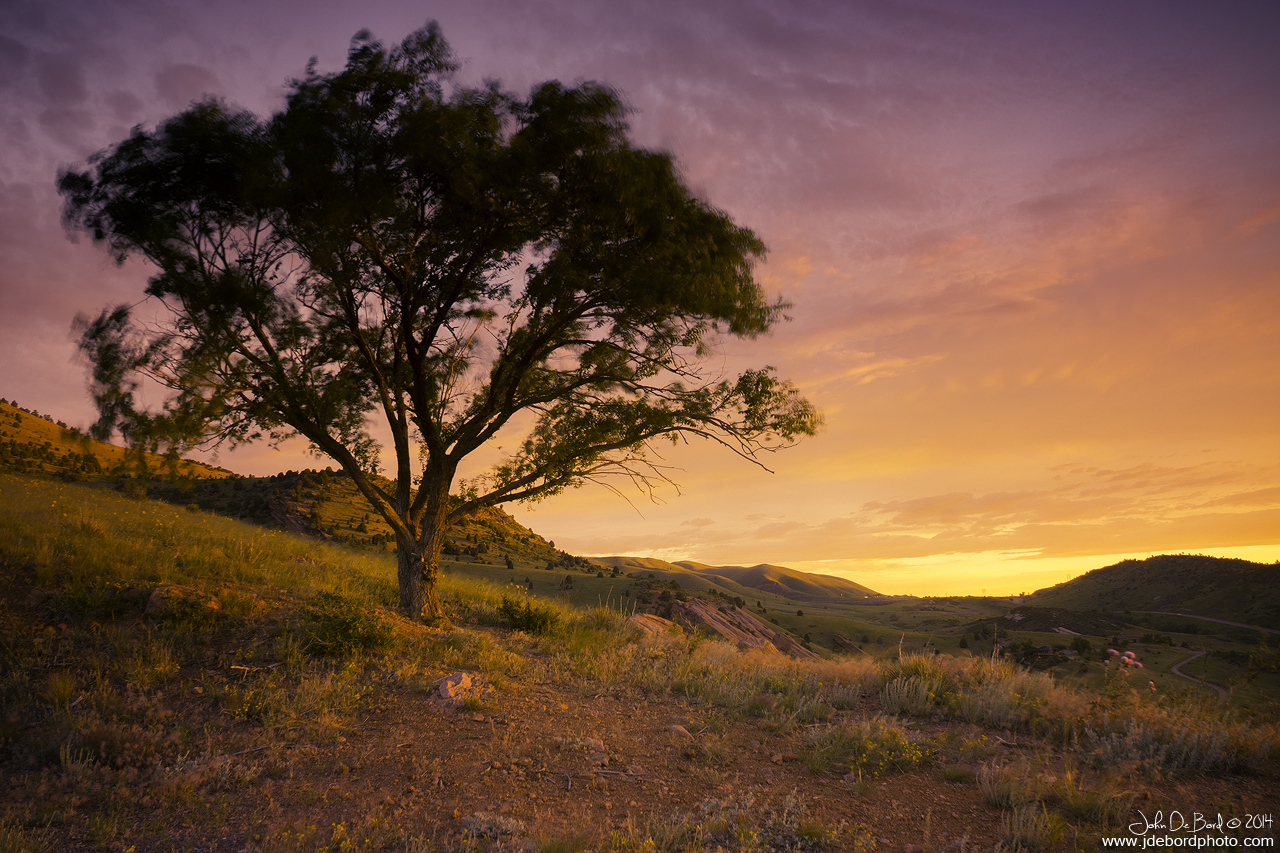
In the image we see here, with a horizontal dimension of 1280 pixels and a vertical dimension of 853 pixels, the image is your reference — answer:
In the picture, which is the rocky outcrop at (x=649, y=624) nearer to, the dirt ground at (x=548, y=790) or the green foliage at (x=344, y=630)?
the green foliage at (x=344, y=630)

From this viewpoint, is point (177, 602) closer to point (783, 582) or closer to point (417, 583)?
point (417, 583)

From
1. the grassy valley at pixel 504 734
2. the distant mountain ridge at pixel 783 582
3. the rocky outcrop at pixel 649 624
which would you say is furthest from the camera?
the distant mountain ridge at pixel 783 582

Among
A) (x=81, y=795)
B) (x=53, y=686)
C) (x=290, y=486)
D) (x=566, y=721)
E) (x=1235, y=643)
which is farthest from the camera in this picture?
(x=1235, y=643)

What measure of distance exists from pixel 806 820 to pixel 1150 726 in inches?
204

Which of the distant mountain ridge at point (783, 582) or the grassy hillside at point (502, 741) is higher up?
the grassy hillside at point (502, 741)

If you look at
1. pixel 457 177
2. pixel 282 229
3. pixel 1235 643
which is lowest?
pixel 1235 643

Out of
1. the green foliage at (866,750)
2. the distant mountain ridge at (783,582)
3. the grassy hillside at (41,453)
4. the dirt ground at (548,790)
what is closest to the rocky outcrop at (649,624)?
the dirt ground at (548,790)

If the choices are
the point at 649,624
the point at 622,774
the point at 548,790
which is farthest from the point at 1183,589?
the point at 548,790

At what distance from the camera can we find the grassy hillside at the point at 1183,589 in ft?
225

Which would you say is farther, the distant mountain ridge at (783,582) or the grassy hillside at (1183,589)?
the distant mountain ridge at (783,582)

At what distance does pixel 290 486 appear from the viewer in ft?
128

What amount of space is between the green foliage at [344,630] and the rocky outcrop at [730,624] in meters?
15.4

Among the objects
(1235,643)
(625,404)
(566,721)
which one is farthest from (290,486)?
(1235,643)

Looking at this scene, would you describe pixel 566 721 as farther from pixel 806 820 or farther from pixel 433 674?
pixel 806 820
